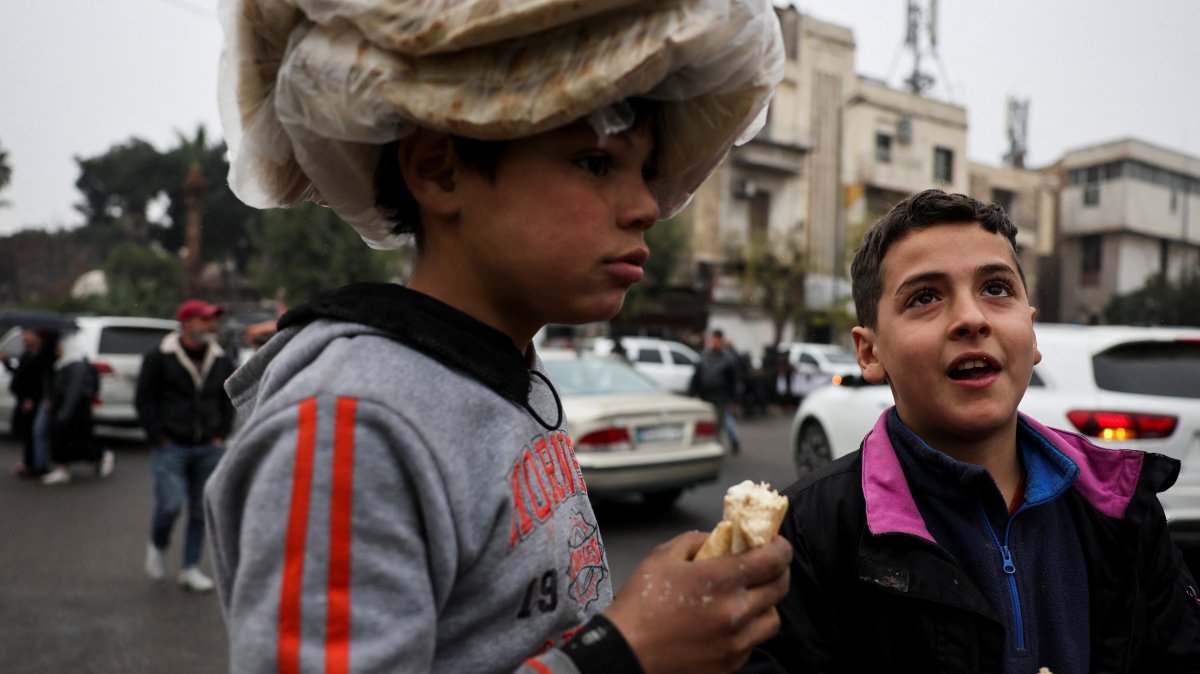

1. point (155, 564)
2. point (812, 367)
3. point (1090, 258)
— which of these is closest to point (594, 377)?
point (155, 564)

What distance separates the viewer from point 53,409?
29.8 ft

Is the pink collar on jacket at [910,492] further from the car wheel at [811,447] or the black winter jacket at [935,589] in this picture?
the car wheel at [811,447]

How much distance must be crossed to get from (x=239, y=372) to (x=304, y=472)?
36 cm

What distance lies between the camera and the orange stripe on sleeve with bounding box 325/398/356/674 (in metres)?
0.78

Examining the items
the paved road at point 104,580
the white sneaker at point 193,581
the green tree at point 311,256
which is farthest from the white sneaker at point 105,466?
the green tree at point 311,256

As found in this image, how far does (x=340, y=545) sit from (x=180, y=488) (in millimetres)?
5630

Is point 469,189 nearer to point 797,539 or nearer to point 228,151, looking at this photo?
point 228,151

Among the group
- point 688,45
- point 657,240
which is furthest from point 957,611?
point 657,240

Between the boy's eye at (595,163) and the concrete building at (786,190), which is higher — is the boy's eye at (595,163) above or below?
below

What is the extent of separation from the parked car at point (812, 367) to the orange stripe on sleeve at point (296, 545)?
1889cm

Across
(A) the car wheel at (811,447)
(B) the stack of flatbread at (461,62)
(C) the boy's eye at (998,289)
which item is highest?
(B) the stack of flatbread at (461,62)

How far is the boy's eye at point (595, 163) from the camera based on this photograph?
1.06m

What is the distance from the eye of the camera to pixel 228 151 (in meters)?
1.24

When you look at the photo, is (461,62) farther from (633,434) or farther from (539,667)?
(633,434)
